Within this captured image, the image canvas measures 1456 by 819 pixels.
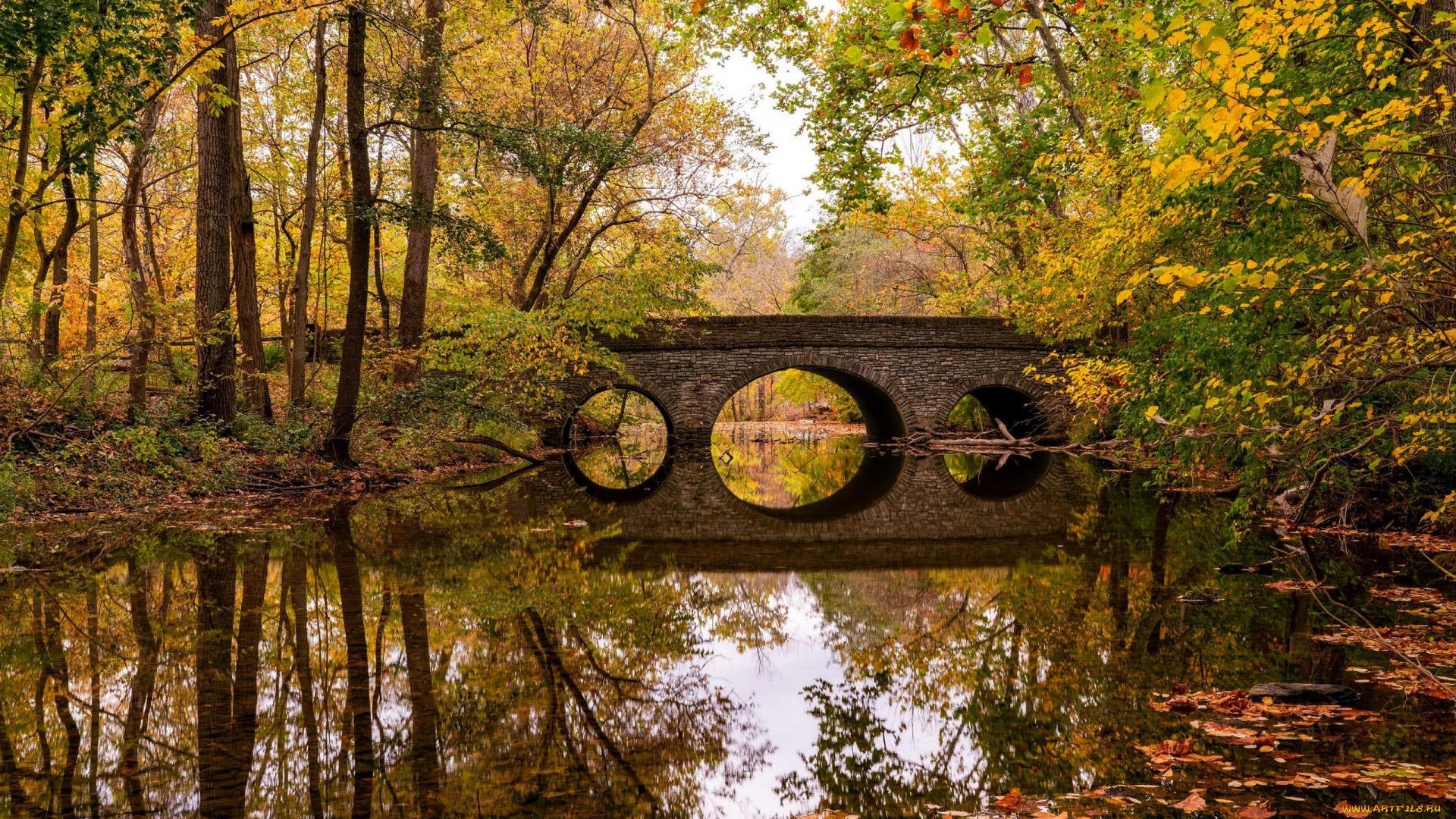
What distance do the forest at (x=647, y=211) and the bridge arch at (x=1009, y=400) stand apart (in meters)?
2.30

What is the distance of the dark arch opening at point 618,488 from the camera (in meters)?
11.5

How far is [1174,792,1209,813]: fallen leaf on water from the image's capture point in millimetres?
2518

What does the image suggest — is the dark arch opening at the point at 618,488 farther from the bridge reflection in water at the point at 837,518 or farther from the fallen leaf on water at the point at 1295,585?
the fallen leaf on water at the point at 1295,585

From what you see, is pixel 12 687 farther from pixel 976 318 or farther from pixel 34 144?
pixel 976 318

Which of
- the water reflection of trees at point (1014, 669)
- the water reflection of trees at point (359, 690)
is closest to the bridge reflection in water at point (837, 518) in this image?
the water reflection of trees at point (1014, 669)

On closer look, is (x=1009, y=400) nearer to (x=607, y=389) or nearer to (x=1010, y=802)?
(x=607, y=389)

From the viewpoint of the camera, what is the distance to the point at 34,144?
12.1m

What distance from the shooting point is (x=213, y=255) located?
33.9 ft

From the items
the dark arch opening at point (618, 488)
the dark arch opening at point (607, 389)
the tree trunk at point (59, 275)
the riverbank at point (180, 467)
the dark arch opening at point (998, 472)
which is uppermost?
the tree trunk at point (59, 275)

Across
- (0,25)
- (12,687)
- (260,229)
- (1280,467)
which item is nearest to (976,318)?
(1280,467)

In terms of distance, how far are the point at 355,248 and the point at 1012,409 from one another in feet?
59.0

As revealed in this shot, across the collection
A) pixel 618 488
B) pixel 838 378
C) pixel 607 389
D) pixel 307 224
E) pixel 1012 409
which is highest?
pixel 307 224

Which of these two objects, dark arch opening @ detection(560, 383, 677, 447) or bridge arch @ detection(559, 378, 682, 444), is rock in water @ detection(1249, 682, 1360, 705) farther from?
dark arch opening @ detection(560, 383, 677, 447)

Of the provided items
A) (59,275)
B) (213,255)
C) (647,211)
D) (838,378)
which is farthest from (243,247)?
(838,378)
